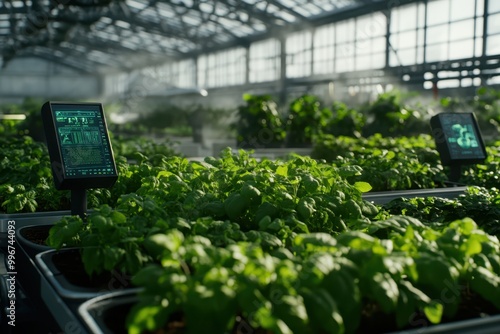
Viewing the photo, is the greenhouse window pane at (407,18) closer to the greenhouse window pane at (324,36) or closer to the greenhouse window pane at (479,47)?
the greenhouse window pane at (479,47)

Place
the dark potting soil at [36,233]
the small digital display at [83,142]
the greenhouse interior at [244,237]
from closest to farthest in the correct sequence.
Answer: the greenhouse interior at [244,237], the small digital display at [83,142], the dark potting soil at [36,233]

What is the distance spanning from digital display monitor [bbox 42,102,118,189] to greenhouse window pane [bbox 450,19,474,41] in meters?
14.5

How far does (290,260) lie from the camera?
1468mm

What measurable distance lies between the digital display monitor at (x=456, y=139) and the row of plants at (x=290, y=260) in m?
1.46

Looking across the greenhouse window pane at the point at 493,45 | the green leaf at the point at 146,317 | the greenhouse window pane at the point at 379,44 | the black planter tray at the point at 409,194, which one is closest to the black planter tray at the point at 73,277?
the green leaf at the point at 146,317

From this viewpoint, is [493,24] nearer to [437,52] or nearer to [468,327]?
[437,52]

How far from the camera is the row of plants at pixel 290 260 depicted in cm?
123

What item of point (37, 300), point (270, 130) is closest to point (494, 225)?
point (37, 300)

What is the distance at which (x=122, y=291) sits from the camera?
1.59 metres

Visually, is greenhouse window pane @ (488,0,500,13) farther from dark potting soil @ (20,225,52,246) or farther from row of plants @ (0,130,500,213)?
dark potting soil @ (20,225,52,246)

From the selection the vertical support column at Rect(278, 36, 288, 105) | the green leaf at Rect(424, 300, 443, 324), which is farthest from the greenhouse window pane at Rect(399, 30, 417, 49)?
the green leaf at Rect(424, 300, 443, 324)

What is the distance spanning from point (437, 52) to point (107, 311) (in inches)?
625

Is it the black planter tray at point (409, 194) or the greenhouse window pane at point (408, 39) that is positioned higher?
the greenhouse window pane at point (408, 39)

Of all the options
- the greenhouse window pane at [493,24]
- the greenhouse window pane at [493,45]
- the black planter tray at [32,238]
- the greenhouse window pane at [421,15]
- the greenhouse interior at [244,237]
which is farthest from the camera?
the greenhouse window pane at [421,15]
